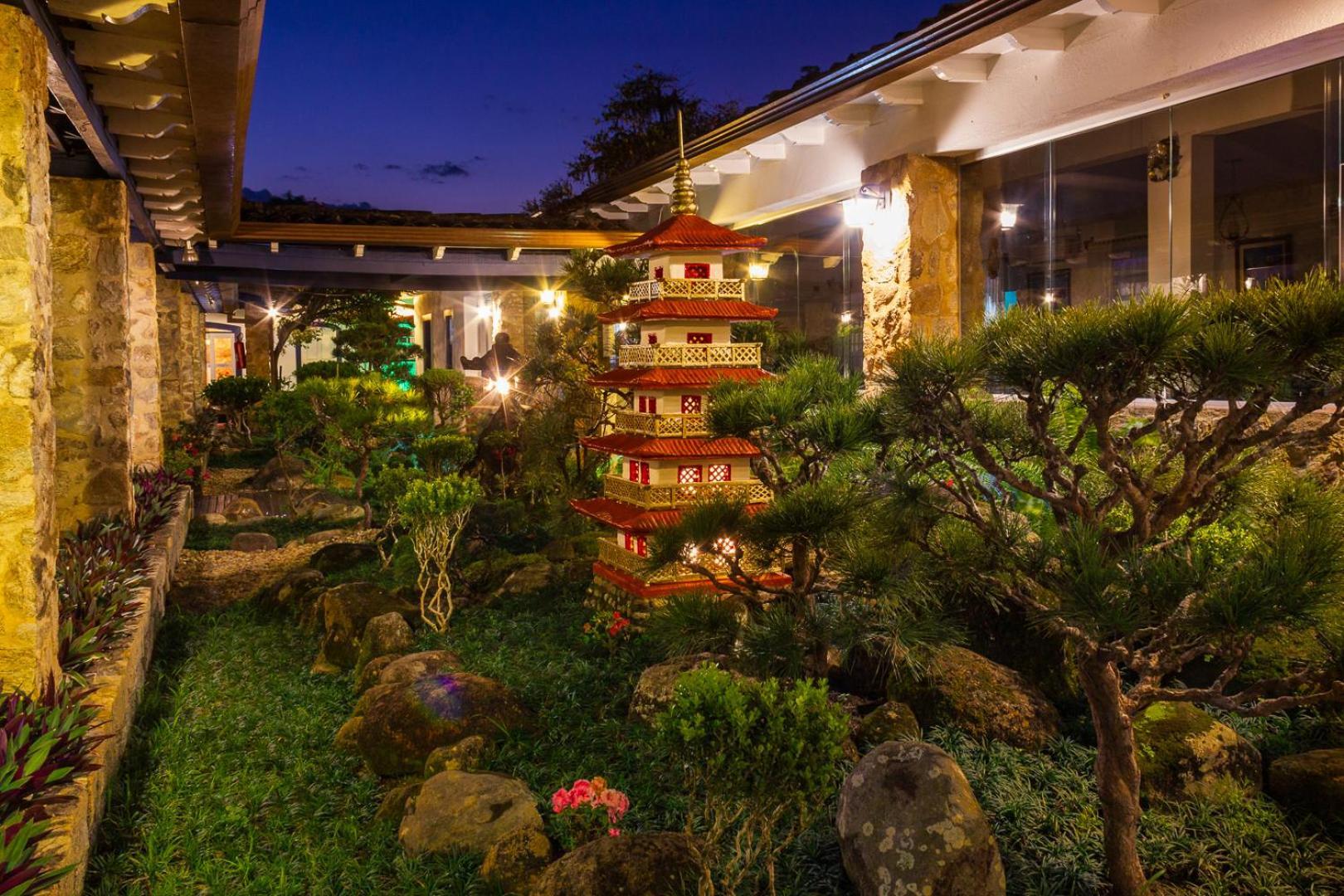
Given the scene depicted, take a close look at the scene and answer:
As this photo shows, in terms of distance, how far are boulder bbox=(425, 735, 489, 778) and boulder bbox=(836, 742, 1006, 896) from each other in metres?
2.12

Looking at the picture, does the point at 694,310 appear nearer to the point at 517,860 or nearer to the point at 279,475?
the point at 517,860

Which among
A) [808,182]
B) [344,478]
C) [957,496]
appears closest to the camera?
[957,496]

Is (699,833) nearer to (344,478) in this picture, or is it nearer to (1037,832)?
(1037,832)

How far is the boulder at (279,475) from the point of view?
15852mm

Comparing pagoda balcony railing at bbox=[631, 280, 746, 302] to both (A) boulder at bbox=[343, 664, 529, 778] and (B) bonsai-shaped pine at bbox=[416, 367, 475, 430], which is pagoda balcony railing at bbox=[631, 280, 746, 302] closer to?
(A) boulder at bbox=[343, 664, 529, 778]

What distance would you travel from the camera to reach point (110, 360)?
8.34m

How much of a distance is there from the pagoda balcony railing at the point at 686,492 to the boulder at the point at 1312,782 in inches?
130

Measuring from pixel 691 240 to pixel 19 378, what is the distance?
167 inches

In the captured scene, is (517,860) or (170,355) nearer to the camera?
(517,860)

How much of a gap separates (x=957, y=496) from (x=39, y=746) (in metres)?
3.57

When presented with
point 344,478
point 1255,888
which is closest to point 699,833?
point 1255,888

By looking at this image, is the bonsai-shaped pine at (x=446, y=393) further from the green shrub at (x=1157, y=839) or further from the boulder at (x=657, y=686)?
the green shrub at (x=1157, y=839)

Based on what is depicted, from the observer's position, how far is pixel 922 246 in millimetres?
8625

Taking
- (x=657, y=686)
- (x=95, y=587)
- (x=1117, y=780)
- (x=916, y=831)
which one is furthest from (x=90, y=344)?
(x=1117, y=780)
